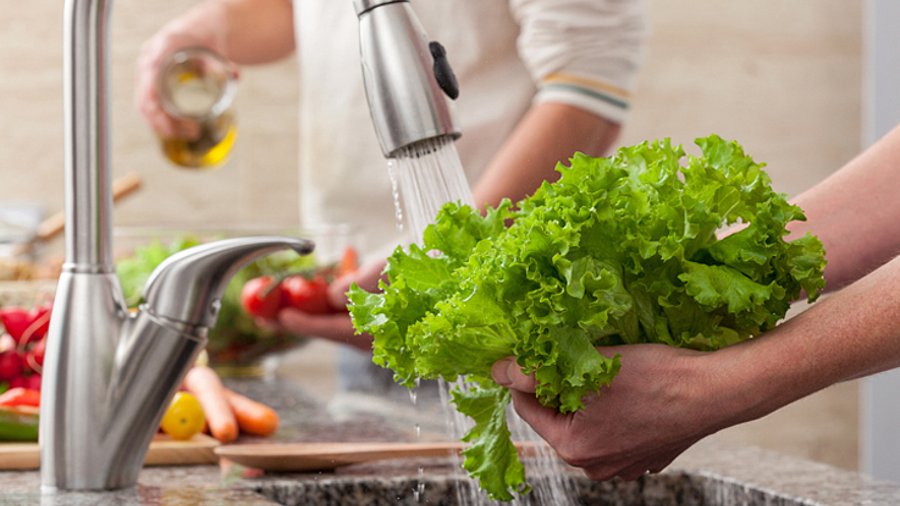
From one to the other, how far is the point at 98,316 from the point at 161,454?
0.74 ft

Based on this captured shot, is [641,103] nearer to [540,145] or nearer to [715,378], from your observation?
[540,145]

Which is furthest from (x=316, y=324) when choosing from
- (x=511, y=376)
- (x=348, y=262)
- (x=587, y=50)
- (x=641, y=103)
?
(x=641, y=103)

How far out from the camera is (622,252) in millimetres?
815

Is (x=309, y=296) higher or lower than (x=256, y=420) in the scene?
higher

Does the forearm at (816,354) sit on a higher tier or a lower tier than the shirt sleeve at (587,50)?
lower

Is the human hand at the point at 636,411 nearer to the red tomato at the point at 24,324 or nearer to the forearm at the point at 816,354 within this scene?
the forearm at the point at 816,354

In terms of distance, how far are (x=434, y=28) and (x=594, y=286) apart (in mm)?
1172

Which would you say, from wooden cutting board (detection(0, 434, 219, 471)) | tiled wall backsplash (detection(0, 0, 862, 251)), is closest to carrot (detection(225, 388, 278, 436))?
wooden cutting board (detection(0, 434, 219, 471))

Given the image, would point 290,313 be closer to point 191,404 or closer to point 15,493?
point 191,404

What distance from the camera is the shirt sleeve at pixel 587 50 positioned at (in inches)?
67.6

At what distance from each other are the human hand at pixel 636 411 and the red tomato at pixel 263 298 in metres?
1.22

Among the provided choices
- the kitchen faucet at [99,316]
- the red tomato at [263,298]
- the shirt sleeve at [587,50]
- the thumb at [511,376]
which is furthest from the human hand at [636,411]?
the red tomato at [263,298]

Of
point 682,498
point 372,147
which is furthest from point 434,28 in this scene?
point 682,498

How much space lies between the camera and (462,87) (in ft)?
6.37
